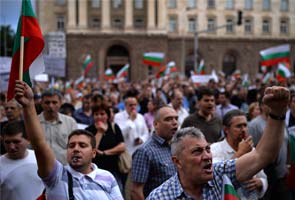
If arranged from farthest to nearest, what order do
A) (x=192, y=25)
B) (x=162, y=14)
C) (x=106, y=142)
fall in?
1. (x=192, y=25)
2. (x=162, y=14)
3. (x=106, y=142)

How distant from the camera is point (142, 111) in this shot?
40.6ft

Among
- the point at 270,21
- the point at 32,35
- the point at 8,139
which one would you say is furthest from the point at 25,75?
the point at 270,21

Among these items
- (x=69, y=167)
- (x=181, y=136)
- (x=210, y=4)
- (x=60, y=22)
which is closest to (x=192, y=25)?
(x=210, y=4)

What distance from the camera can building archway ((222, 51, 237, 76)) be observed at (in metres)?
55.6

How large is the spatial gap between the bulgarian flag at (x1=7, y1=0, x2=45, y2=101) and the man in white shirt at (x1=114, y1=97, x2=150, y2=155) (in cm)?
440

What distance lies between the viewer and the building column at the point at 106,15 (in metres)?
51.4

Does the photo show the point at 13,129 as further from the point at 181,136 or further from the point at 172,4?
the point at 172,4

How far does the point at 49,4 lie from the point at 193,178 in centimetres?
5234

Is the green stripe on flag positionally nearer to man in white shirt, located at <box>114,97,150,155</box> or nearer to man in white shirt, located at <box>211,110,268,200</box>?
man in white shirt, located at <box>114,97,150,155</box>

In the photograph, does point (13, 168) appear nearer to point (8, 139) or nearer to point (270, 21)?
point (8, 139)

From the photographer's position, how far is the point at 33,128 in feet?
10.3

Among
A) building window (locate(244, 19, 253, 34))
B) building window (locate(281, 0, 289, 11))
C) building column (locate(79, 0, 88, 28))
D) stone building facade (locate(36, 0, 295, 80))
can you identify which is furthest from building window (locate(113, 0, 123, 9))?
building window (locate(281, 0, 289, 11))

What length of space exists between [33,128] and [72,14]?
4928 centimetres

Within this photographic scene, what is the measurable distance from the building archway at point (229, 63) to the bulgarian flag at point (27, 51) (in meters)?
52.7
